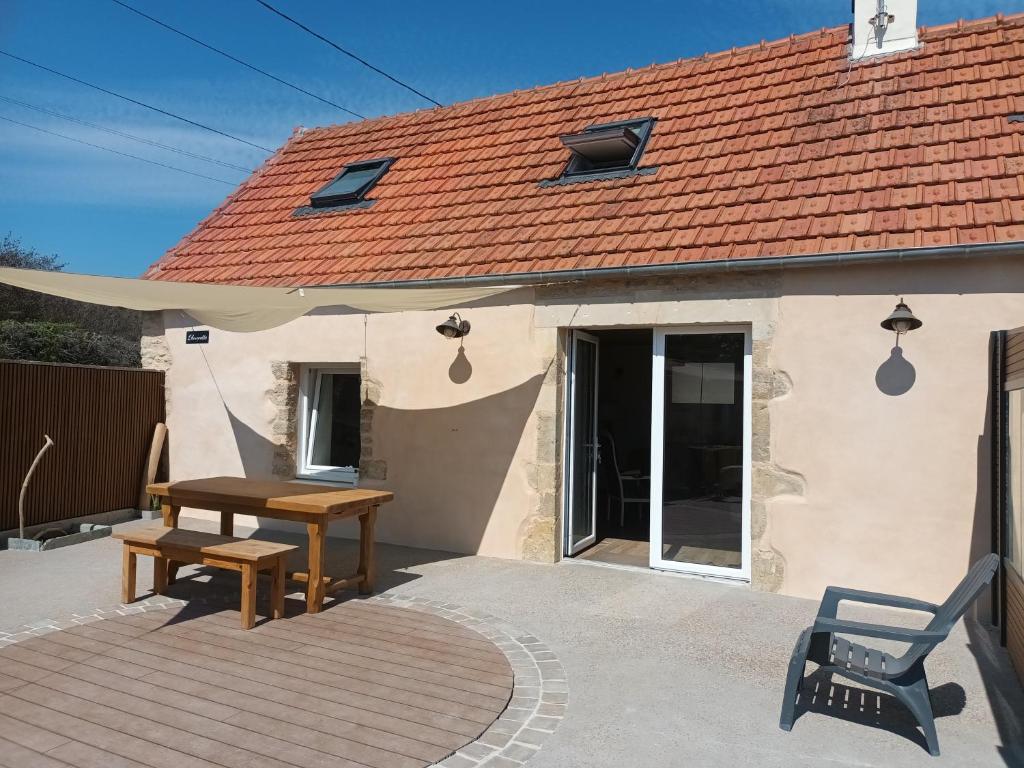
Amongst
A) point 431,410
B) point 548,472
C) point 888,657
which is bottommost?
point 888,657

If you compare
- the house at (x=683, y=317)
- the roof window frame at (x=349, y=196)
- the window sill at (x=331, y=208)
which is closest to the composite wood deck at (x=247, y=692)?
the house at (x=683, y=317)

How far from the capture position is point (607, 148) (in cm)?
741

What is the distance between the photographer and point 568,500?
21.4 feet

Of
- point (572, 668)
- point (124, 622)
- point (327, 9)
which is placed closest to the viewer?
point (572, 668)

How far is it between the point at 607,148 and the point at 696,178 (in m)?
1.14

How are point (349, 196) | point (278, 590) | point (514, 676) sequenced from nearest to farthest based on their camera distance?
1. point (514, 676)
2. point (278, 590)
3. point (349, 196)

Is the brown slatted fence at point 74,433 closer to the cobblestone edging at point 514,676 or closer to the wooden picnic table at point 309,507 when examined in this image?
the wooden picnic table at point 309,507

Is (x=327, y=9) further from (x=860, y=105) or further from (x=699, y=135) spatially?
(x=860, y=105)

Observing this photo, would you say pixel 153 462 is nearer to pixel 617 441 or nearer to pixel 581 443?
pixel 581 443

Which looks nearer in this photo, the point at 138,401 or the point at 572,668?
the point at 572,668

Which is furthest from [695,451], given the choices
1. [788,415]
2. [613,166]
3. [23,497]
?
[23,497]

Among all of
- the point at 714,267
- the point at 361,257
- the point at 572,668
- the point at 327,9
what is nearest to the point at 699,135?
the point at 714,267

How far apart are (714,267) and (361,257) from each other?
358 cm

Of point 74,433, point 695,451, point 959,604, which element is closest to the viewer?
point 959,604
